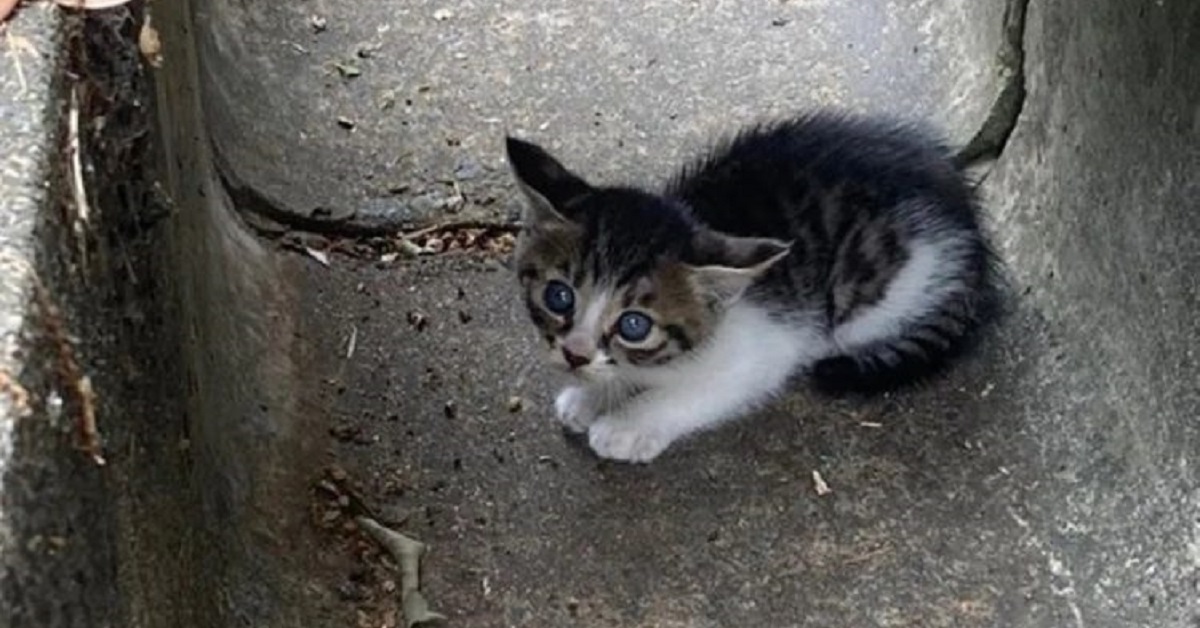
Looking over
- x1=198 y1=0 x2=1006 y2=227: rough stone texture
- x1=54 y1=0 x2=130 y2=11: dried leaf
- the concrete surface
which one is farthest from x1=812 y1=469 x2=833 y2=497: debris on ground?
x1=54 y1=0 x2=130 y2=11: dried leaf

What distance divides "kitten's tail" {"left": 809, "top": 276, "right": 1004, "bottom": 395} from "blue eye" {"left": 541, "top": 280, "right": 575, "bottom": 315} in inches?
18.6

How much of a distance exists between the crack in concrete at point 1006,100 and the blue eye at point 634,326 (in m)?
0.67

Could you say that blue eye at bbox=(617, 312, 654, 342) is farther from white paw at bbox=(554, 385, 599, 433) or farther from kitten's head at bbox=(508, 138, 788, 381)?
white paw at bbox=(554, 385, 599, 433)

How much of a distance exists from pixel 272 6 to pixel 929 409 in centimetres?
145

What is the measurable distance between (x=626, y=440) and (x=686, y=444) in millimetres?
98

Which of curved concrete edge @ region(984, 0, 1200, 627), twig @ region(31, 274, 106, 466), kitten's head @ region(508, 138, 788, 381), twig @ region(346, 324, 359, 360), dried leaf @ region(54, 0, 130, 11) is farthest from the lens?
twig @ region(346, 324, 359, 360)

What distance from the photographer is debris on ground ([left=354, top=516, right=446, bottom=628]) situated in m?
2.48

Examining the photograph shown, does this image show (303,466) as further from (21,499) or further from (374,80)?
(21,499)

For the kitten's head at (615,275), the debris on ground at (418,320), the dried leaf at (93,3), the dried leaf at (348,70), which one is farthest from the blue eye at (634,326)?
the dried leaf at (348,70)

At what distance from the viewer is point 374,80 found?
328cm

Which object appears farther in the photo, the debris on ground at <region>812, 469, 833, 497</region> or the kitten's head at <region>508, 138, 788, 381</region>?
the debris on ground at <region>812, 469, 833, 497</region>

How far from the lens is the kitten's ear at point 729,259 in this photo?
7.80 ft

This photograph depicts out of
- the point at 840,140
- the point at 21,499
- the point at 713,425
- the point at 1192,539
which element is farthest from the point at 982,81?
the point at 21,499

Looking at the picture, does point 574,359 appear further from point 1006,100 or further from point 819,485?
point 1006,100
